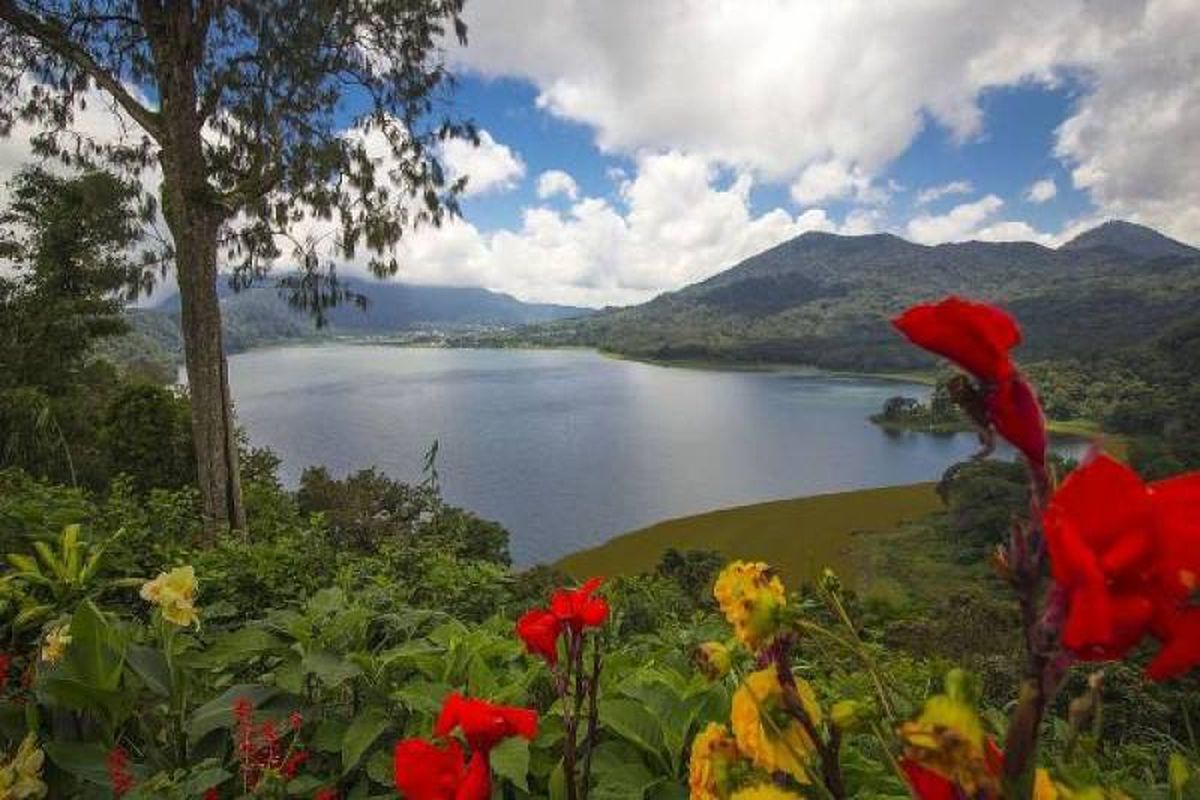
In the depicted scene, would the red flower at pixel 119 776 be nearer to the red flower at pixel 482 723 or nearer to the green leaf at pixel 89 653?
the green leaf at pixel 89 653

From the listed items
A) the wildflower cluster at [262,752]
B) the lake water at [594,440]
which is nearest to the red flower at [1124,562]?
the wildflower cluster at [262,752]

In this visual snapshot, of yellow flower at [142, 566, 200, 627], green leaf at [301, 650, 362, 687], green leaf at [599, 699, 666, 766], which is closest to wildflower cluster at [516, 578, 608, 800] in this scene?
green leaf at [599, 699, 666, 766]

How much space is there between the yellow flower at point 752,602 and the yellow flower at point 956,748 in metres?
0.23

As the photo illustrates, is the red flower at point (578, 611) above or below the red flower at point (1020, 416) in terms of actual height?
below

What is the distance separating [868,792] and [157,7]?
401 inches

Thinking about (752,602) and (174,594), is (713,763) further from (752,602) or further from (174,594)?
(174,594)

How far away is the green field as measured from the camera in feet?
102

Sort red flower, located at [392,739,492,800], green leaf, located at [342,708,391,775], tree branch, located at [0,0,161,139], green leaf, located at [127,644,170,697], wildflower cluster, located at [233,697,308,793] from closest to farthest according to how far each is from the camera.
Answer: red flower, located at [392,739,492,800], wildflower cluster, located at [233,697,308,793], green leaf, located at [342,708,391,775], green leaf, located at [127,644,170,697], tree branch, located at [0,0,161,139]

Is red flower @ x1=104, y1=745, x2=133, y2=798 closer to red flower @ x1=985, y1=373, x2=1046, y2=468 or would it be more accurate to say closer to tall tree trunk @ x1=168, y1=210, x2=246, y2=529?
red flower @ x1=985, y1=373, x2=1046, y2=468

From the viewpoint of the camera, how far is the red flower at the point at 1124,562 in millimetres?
451

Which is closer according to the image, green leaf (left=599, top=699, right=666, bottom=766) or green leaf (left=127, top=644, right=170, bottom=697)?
A: green leaf (left=599, top=699, right=666, bottom=766)

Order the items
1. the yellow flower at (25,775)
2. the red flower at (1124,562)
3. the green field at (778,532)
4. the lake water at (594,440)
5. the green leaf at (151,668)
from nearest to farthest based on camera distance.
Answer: the red flower at (1124,562), the yellow flower at (25,775), the green leaf at (151,668), the green field at (778,532), the lake water at (594,440)

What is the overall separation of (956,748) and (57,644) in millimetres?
1892

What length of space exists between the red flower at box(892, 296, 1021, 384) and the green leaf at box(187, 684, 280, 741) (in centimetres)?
172
